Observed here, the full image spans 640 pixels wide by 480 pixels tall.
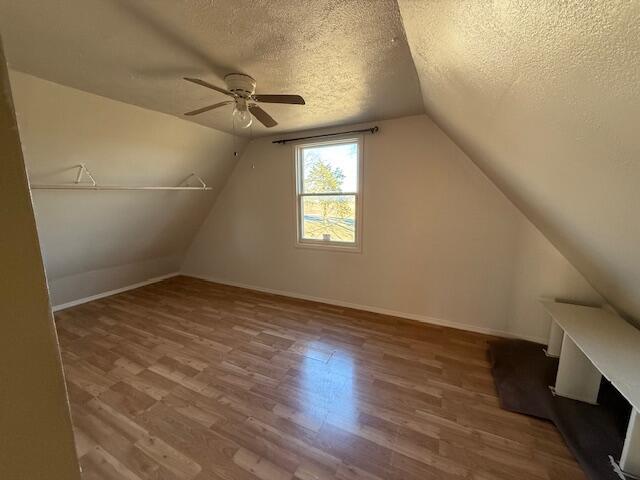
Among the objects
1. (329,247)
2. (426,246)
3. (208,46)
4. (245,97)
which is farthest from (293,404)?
(208,46)

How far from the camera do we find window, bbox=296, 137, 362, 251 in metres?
3.27

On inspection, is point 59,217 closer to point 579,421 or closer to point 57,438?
point 57,438

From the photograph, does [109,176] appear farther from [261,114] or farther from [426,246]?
[426,246]

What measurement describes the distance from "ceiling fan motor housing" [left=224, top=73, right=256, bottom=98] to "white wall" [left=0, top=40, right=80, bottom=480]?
1713 millimetres

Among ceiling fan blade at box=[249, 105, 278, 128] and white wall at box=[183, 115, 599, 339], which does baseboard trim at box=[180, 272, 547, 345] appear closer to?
white wall at box=[183, 115, 599, 339]

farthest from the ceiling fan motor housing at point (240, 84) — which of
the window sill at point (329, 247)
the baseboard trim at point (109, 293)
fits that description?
the baseboard trim at point (109, 293)

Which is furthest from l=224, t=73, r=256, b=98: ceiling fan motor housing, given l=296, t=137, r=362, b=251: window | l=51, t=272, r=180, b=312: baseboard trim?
l=51, t=272, r=180, b=312: baseboard trim

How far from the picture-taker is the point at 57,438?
1.27 feet

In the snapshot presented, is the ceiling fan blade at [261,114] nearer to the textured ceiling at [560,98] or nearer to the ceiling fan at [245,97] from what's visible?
the ceiling fan at [245,97]

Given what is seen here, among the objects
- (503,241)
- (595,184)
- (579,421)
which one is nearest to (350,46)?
(595,184)

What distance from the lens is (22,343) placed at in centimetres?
35

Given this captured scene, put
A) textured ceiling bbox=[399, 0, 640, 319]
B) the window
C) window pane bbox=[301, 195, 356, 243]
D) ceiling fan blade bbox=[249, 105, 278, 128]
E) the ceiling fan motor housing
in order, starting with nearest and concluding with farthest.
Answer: textured ceiling bbox=[399, 0, 640, 319] < the ceiling fan motor housing < ceiling fan blade bbox=[249, 105, 278, 128] < the window < window pane bbox=[301, 195, 356, 243]

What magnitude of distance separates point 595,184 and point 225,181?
4.09 meters

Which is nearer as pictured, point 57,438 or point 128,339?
point 57,438
